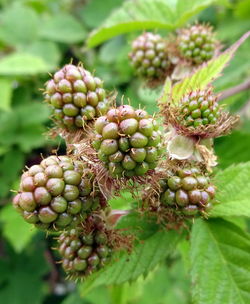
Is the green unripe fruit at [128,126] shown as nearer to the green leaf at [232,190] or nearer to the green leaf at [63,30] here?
the green leaf at [232,190]

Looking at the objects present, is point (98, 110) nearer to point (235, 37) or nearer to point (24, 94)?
point (235, 37)

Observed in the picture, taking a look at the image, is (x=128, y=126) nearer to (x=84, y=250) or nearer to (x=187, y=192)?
(x=187, y=192)

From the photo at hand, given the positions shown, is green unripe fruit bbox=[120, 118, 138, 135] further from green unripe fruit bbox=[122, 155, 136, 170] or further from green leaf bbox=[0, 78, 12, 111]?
green leaf bbox=[0, 78, 12, 111]

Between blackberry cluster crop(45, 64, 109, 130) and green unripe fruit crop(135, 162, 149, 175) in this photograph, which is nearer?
green unripe fruit crop(135, 162, 149, 175)

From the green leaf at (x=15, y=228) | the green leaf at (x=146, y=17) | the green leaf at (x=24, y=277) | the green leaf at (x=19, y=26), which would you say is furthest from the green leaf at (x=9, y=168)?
the green leaf at (x=146, y=17)

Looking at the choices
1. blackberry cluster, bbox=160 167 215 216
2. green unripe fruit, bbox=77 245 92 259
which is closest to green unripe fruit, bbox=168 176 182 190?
blackberry cluster, bbox=160 167 215 216

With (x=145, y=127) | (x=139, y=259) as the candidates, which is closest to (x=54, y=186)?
(x=145, y=127)

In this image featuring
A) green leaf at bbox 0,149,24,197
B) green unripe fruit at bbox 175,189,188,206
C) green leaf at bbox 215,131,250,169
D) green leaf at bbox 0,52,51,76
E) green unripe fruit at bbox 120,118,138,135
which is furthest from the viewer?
green leaf at bbox 0,149,24,197
